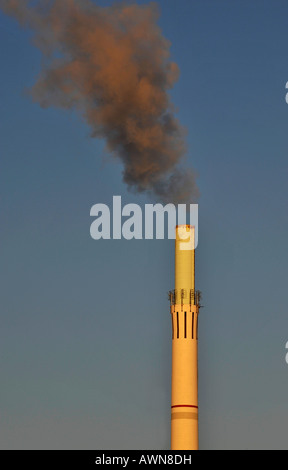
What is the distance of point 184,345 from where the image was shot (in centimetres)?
11431

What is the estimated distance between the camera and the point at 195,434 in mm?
112500

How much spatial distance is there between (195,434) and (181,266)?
54.5ft

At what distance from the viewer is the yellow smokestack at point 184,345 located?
112 m

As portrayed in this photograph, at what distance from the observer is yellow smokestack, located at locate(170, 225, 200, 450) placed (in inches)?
4427
